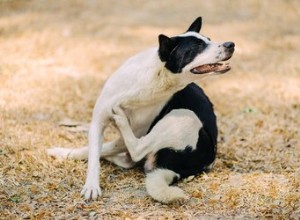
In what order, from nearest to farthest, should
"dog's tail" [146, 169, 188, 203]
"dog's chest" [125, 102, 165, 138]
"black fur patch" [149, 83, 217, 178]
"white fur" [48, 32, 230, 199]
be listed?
Answer: "dog's tail" [146, 169, 188, 203] < "white fur" [48, 32, 230, 199] < "black fur patch" [149, 83, 217, 178] < "dog's chest" [125, 102, 165, 138]

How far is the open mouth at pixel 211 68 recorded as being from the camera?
389 cm

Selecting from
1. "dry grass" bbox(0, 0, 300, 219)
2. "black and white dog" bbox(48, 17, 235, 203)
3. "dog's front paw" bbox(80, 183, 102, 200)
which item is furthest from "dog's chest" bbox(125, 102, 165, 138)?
"dog's front paw" bbox(80, 183, 102, 200)

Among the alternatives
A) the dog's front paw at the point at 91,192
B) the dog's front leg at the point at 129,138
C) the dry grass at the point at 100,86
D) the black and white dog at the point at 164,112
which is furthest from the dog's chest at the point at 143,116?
the dog's front paw at the point at 91,192

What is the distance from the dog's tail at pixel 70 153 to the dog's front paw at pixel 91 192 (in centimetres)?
58

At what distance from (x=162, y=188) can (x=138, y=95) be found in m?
0.81

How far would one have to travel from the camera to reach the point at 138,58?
4.32m

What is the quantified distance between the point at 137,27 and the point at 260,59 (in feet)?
7.65

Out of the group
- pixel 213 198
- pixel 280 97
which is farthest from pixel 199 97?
pixel 280 97

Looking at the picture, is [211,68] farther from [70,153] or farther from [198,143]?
[70,153]

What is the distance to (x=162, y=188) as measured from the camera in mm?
3771

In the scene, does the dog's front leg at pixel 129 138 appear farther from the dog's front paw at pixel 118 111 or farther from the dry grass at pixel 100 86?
the dry grass at pixel 100 86

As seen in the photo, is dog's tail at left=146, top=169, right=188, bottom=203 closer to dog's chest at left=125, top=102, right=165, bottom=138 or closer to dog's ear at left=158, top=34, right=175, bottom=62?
dog's chest at left=125, top=102, right=165, bottom=138

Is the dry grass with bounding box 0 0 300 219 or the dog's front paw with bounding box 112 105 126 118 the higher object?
the dog's front paw with bounding box 112 105 126 118

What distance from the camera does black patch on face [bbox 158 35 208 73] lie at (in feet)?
12.9
